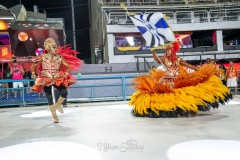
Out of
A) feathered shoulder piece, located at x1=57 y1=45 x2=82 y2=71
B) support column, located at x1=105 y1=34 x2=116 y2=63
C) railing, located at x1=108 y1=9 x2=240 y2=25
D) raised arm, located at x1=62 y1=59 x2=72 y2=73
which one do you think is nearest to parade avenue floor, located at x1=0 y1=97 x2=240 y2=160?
raised arm, located at x1=62 y1=59 x2=72 y2=73

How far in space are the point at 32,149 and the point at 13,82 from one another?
685 centimetres

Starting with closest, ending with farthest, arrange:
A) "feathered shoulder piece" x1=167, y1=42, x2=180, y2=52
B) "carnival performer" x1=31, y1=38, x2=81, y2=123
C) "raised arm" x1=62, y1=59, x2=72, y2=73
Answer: "carnival performer" x1=31, y1=38, x2=81, y2=123 → "raised arm" x1=62, y1=59, x2=72, y2=73 → "feathered shoulder piece" x1=167, y1=42, x2=180, y2=52

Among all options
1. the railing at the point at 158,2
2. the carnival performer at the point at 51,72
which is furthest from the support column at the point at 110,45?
the carnival performer at the point at 51,72

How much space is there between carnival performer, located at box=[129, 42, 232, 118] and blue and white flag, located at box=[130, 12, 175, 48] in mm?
248

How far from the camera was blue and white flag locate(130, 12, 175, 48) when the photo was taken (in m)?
5.39

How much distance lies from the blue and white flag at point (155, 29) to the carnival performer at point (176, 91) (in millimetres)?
248

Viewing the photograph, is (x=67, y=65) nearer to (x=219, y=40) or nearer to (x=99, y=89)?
(x=99, y=89)

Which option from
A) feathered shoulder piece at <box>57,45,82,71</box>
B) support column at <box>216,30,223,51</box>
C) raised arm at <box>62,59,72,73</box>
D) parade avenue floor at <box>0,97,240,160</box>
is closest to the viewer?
parade avenue floor at <box>0,97,240,160</box>

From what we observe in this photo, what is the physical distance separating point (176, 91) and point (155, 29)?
150 centimetres

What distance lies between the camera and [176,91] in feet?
15.5

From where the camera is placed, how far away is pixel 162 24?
5.46 m

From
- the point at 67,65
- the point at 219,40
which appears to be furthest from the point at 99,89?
the point at 219,40

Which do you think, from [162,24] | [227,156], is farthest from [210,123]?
[162,24]

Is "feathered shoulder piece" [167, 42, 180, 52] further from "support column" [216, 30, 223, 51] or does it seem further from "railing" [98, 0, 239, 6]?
"support column" [216, 30, 223, 51]
